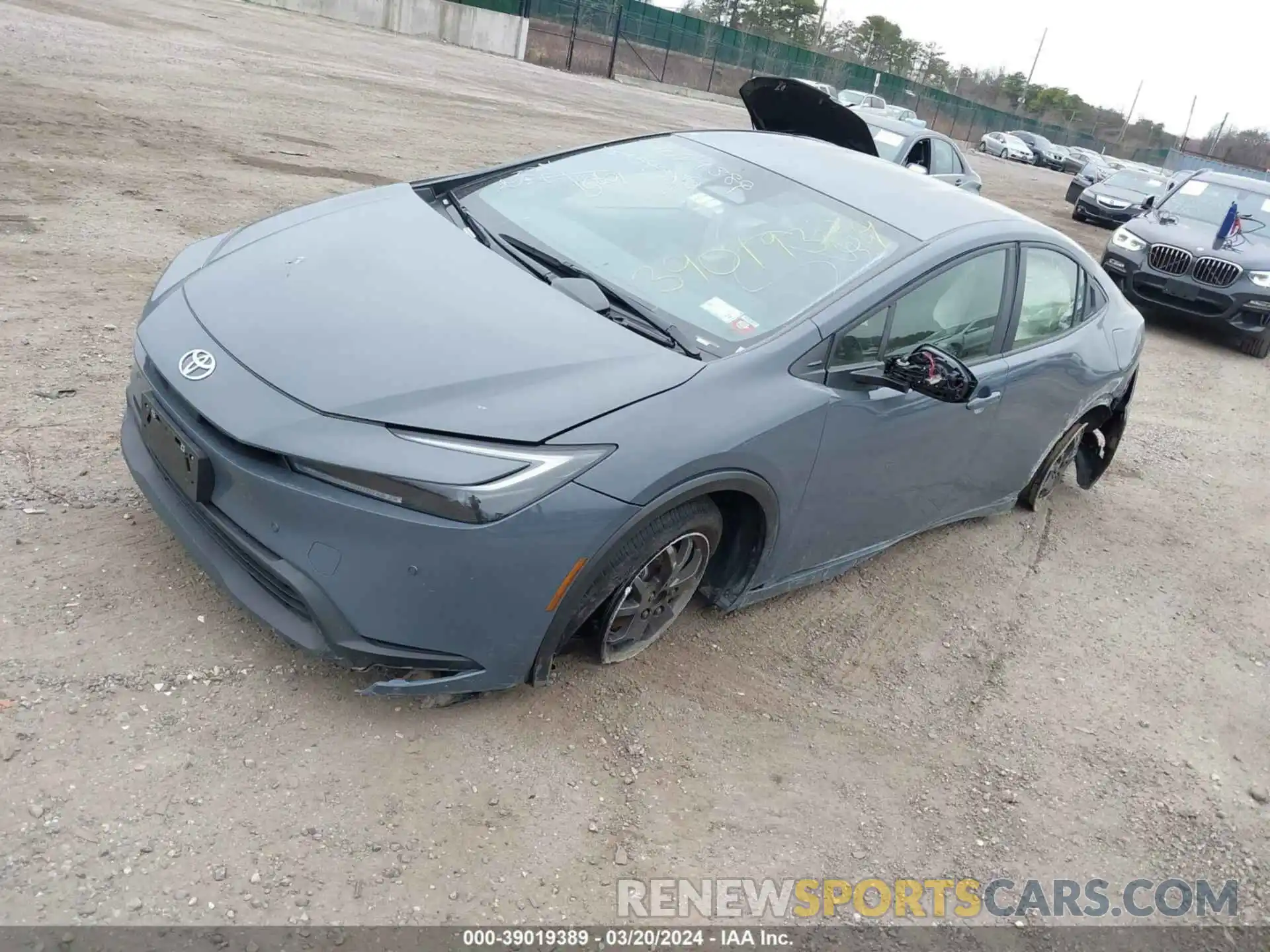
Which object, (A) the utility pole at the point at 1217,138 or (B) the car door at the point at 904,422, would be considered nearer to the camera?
(B) the car door at the point at 904,422

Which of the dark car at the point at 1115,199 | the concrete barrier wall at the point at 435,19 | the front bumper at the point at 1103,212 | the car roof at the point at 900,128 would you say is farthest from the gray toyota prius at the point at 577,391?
the concrete barrier wall at the point at 435,19

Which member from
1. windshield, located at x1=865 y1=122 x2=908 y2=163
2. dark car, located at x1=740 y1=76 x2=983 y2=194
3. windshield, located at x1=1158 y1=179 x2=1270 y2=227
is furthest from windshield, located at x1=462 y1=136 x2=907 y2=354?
windshield, located at x1=1158 y1=179 x2=1270 y2=227

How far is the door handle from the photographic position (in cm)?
376

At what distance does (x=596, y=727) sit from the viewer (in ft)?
9.61

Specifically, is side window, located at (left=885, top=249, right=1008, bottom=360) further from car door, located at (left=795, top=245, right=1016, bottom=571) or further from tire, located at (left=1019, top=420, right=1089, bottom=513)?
tire, located at (left=1019, top=420, right=1089, bottom=513)

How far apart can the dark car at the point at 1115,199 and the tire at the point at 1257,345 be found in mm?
9363

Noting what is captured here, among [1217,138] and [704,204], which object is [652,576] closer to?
[704,204]

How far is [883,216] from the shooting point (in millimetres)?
3582

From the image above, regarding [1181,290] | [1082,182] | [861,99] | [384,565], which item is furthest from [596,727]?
[861,99]

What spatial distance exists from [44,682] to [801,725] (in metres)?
2.30

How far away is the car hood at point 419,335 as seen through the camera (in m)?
2.50

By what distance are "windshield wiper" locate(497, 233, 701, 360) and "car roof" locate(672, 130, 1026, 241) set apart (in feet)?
3.57

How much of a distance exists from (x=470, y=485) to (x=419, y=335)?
592 mm

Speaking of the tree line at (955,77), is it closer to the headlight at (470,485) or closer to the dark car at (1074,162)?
the dark car at (1074,162)
